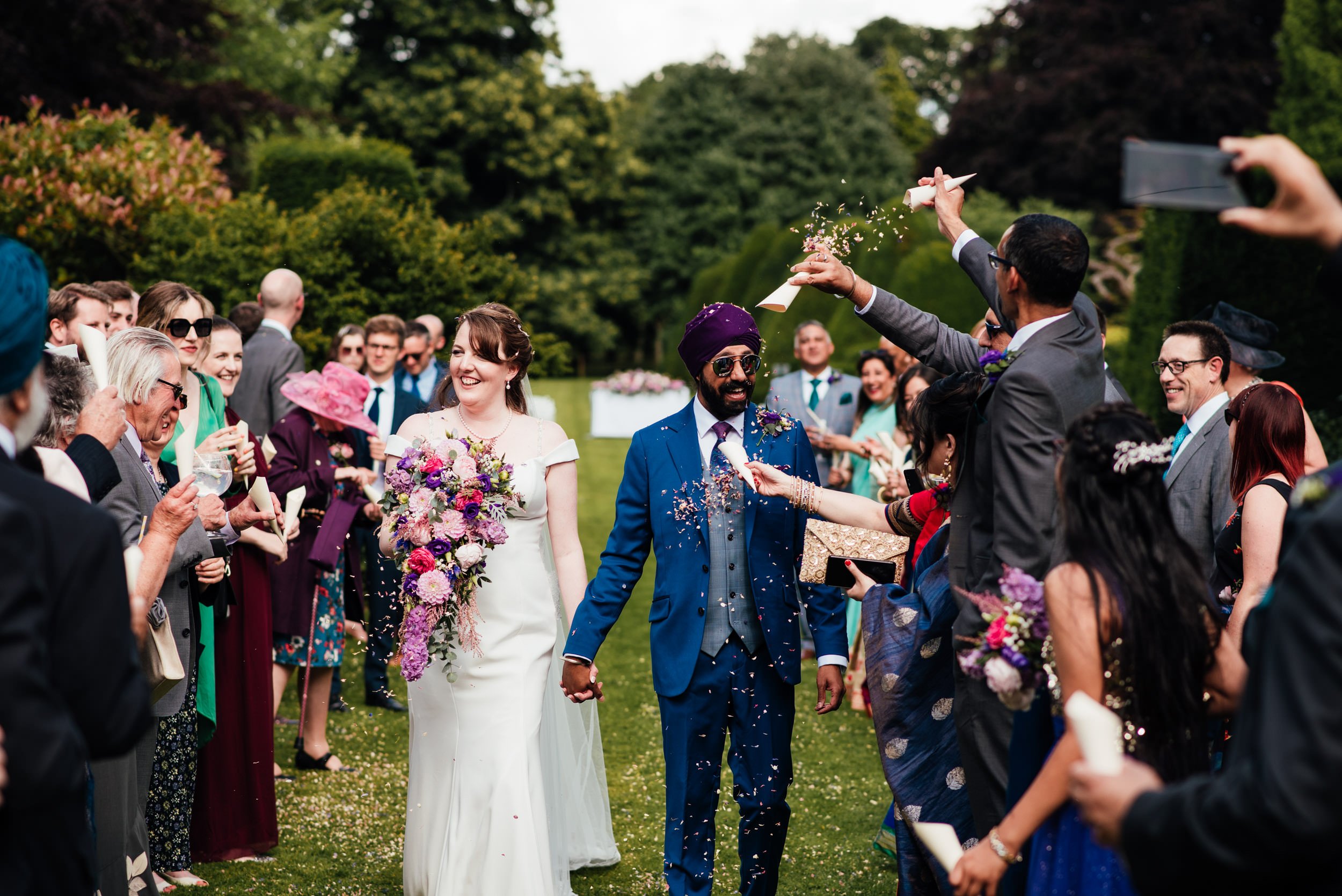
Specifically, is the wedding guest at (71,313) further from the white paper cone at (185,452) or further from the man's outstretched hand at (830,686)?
the man's outstretched hand at (830,686)

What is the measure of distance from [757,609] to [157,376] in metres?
2.50

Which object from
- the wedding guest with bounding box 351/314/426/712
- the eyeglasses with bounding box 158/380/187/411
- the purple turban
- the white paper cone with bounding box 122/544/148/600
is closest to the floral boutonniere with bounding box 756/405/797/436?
the purple turban

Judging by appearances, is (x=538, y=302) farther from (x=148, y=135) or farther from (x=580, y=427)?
(x=148, y=135)

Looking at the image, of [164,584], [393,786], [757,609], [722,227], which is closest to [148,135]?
[393,786]

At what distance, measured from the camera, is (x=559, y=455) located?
5078 mm

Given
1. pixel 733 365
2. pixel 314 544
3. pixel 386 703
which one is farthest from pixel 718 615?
pixel 386 703

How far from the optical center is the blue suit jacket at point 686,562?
14.7 feet

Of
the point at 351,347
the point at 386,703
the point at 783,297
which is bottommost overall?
the point at 386,703

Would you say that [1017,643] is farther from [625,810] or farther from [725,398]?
[625,810]

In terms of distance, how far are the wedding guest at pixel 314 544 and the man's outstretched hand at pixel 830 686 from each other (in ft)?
11.7

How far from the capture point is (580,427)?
28.5 metres

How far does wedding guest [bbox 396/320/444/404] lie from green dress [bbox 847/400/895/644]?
3.44 meters

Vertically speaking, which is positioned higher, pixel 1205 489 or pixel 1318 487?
pixel 1318 487

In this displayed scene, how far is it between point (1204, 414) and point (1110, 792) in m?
3.89
